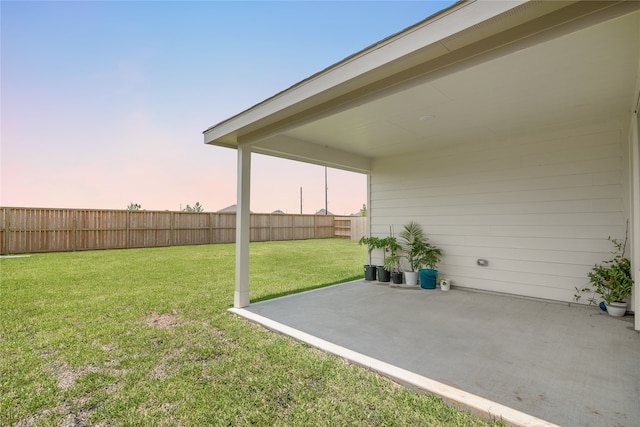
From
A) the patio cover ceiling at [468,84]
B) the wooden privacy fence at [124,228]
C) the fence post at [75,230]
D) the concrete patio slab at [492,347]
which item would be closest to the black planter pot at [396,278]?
the concrete patio slab at [492,347]

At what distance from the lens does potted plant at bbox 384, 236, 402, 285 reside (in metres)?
5.58

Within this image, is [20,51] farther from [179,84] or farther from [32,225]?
[32,225]

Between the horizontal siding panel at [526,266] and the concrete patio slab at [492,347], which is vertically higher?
the horizontal siding panel at [526,266]

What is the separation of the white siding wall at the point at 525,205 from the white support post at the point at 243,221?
11.2 ft

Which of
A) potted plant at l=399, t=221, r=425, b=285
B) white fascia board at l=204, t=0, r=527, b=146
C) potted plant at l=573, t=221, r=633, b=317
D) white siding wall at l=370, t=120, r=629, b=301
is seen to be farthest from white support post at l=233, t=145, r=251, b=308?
potted plant at l=573, t=221, r=633, b=317

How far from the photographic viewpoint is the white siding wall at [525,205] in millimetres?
3967

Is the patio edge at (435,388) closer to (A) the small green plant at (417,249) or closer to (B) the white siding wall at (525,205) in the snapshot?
(A) the small green plant at (417,249)

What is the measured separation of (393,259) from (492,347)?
9.81 feet

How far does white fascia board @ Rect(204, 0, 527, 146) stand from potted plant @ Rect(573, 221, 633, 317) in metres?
3.78

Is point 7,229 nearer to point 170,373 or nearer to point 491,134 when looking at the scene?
point 170,373

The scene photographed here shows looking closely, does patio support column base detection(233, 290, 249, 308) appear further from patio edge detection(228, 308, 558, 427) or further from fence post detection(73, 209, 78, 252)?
fence post detection(73, 209, 78, 252)

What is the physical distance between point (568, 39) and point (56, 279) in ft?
26.8

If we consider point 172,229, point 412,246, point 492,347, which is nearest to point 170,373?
point 492,347

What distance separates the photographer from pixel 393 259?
223 inches
